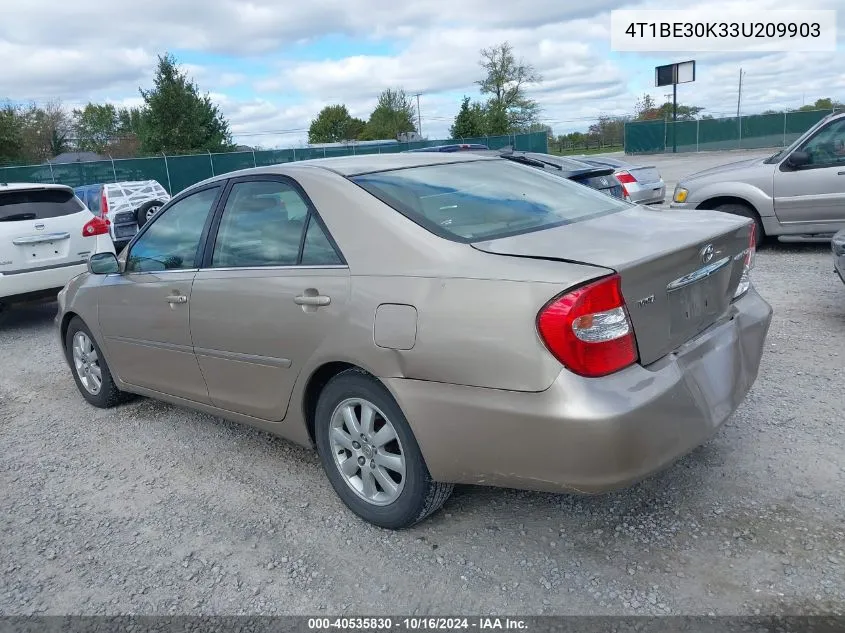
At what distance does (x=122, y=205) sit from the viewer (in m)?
13.3

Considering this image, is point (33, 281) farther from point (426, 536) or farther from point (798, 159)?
point (798, 159)

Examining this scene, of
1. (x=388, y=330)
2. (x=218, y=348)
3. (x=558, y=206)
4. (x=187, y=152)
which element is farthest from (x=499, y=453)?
(x=187, y=152)

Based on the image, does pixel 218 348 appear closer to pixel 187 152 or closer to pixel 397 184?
pixel 397 184

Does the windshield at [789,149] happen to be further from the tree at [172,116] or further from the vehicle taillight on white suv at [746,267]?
the tree at [172,116]

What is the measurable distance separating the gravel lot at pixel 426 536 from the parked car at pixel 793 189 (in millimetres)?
4288

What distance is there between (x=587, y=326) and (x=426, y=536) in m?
1.26

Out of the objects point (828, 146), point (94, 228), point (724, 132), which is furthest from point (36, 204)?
point (724, 132)

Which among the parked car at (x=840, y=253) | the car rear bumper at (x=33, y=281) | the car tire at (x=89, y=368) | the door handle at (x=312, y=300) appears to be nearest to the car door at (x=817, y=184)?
the parked car at (x=840, y=253)

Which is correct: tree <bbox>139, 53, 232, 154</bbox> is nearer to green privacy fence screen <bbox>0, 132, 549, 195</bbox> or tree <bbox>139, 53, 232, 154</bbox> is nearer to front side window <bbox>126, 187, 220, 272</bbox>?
green privacy fence screen <bbox>0, 132, 549, 195</bbox>

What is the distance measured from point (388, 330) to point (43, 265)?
6.17 metres

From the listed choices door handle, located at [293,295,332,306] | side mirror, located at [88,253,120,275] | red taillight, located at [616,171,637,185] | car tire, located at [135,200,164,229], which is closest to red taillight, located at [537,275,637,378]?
door handle, located at [293,295,332,306]

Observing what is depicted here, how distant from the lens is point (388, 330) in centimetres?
284

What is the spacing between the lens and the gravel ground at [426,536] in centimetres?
267

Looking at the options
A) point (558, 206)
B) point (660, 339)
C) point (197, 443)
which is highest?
point (558, 206)
